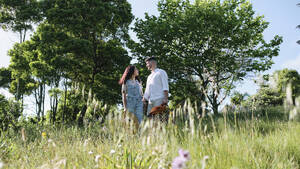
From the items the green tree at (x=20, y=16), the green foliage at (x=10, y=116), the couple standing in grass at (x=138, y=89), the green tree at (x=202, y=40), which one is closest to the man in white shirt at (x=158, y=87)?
the couple standing in grass at (x=138, y=89)

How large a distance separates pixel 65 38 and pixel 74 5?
2372 mm

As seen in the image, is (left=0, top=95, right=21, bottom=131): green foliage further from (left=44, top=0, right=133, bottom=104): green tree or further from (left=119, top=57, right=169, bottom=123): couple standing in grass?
(left=44, top=0, right=133, bottom=104): green tree

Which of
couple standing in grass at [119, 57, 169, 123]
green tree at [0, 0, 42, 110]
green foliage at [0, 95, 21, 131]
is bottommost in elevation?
green foliage at [0, 95, 21, 131]

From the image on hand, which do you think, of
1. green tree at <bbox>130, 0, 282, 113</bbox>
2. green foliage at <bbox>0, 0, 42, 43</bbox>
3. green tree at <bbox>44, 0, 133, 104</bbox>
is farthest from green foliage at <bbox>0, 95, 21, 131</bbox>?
green foliage at <bbox>0, 0, 42, 43</bbox>

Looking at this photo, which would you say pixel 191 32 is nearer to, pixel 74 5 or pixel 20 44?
pixel 74 5

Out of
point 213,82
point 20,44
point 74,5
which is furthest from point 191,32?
point 20,44

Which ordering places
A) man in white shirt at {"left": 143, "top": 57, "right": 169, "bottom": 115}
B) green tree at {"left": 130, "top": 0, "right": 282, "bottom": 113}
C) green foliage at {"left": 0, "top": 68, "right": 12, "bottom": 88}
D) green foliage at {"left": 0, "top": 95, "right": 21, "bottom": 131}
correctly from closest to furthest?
man in white shirt at {"left": 143, "top": 57, "right": 169, "bottom": 115}
green foliage at {"left": 0, "top": 95, "right": 21, "bottom": 131}
green tree at {"left": 130, "top": 0, "right": 282, "bottom": 113}
green foliage at {"left": 0, "top": 68, "right": 12, "bottom": 88}

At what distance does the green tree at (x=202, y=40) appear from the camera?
48.9 feet

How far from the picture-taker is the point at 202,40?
1546 centimetres

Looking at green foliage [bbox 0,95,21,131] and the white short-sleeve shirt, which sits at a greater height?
the white short-sleeve shirt

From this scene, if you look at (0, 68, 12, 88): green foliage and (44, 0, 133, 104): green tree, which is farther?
(0, 68, 12, 88): green foliage

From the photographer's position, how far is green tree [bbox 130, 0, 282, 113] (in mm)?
14891

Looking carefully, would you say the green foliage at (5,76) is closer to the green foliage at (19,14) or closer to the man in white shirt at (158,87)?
the green foliage at (19,14)

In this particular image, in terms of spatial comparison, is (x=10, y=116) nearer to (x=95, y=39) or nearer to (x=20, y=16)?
(x=95, y=39)
